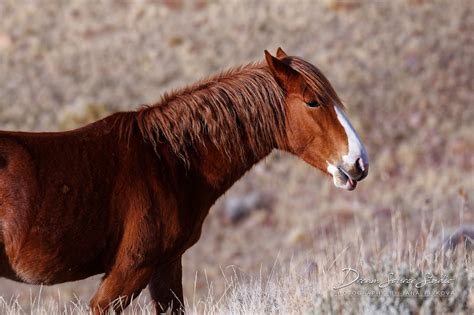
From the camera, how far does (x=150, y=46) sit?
28.6 m

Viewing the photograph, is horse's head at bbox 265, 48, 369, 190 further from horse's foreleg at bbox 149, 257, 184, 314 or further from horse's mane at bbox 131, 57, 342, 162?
horse's foreleg at bbox 149, 257, 184, 314

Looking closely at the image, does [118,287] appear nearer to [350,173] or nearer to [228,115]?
[228,115]

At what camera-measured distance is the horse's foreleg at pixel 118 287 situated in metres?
4.89

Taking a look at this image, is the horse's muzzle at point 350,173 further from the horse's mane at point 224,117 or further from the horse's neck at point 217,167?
the horse's neck at point 217,167

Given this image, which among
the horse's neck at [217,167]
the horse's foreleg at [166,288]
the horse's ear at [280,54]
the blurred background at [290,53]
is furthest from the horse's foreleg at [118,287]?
the blurred background at [290,53]

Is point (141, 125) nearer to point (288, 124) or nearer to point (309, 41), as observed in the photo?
point (288, 124)

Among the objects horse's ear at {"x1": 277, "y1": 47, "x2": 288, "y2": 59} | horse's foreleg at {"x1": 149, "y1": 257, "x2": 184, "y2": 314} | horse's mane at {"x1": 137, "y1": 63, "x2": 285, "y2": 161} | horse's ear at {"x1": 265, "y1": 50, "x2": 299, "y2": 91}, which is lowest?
horse's foreleg at {"x1": 149, "y1": 257, "x2": 184, "y2": 314}

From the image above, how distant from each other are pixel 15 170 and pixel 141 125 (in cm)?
92

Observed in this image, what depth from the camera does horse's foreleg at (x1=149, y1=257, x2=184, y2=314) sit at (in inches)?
217

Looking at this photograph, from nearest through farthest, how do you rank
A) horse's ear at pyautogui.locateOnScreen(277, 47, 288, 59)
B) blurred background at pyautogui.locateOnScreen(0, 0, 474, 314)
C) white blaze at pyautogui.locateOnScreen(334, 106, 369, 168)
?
white blaze at pyautogui.locateOnScreen(334, 106, 369, 168) < horse's ear at pyautogui.locateOnScreen(277, 47, 288, 59) < blurred background at pyautogui.locateOnScreen(0, 0, 474, 314)

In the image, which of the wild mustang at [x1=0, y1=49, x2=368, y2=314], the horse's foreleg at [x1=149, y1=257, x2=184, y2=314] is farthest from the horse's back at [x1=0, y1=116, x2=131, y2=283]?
the horse's foreleg at [x1=149, y1=257, x2=184, y2=314]

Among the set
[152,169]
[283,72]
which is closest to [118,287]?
[152,169]

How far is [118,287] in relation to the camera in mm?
4902

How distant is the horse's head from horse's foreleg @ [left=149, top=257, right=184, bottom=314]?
1201mm
